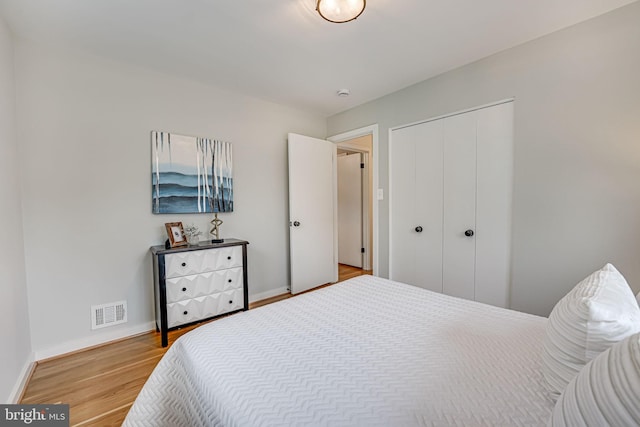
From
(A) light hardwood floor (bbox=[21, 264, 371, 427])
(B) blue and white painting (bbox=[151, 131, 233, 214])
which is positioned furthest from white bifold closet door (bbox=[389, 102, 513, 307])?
(A) light hardwood floor (bbox=[21, 264, 371, 427])

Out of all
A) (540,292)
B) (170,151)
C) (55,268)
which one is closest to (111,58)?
(170,151)

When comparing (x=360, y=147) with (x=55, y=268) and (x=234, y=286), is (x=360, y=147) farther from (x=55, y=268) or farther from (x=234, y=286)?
(x=55, y=268)

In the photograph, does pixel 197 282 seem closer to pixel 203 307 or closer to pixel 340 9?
pixel 203 307

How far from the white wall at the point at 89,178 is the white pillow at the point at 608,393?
282 cm

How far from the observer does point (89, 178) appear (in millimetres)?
2154

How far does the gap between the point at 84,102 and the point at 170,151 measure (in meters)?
0.68

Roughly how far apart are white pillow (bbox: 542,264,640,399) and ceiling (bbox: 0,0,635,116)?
1.75 m

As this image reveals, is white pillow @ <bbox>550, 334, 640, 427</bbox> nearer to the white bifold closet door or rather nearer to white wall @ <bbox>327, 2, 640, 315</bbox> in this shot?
white wall @ <bbox>327, 2, 640, 315</bbox>

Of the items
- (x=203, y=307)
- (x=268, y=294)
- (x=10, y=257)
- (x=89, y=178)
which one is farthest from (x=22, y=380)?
(x=268, y=294)

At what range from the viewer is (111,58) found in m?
2.22

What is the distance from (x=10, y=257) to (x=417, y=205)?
125 inches

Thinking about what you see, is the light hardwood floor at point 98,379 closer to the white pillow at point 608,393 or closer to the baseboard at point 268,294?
the baseboard at point 268,294

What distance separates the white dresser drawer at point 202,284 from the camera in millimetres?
2277

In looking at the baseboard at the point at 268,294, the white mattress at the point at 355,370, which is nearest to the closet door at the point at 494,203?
the white mattress at the point at 355,370
